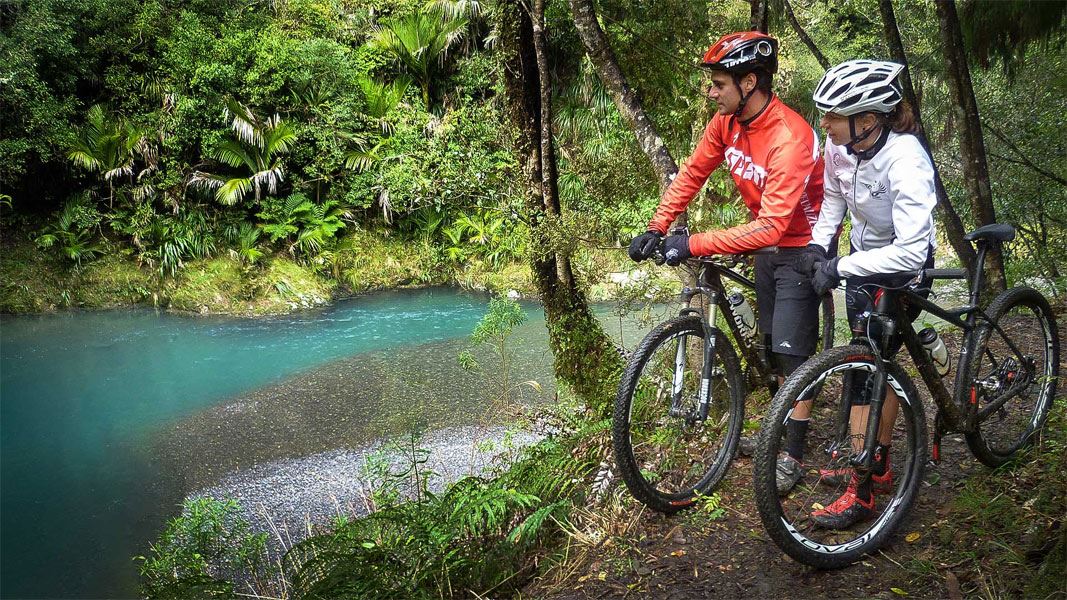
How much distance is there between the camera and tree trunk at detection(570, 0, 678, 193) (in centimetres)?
469

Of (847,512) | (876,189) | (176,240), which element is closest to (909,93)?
(876,189)

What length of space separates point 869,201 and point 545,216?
9.02 ft

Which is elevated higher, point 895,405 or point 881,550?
point 895,405

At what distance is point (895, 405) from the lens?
3.08 meters

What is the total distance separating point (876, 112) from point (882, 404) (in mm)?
1142

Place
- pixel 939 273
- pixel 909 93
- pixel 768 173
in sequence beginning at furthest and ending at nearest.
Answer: pixel 909 93
pixel 768 173
pixel 939 273

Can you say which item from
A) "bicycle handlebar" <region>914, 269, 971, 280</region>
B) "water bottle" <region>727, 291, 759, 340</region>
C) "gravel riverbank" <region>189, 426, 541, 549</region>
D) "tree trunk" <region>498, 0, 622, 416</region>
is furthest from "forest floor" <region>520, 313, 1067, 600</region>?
"gravel riverbank" <region>189, 426, 541, 549</region>

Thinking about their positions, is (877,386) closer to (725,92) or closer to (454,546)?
(725,92)

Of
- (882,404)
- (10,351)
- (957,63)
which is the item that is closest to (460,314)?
(10,351)

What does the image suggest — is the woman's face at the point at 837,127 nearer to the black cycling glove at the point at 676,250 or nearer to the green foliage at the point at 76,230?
the black cycling glove at the point at 676,250

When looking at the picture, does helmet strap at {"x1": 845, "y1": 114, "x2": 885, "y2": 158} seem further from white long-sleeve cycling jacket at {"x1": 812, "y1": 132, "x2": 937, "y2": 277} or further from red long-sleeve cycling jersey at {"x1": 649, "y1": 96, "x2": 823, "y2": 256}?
red long-sleeve cycling jersey at {"x1": 649, "y1": 96, "x2": 823, "y2": 256}

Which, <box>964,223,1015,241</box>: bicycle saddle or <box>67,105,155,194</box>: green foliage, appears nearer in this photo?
<box>964,223,1015,241</box>: bicycle saddle

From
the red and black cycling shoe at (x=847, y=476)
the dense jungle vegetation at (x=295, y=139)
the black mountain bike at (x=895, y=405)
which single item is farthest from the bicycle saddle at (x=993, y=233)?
the dense jungle vegetation at (x=295, y=139)

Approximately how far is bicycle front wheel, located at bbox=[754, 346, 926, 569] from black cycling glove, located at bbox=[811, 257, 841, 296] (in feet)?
0.85
